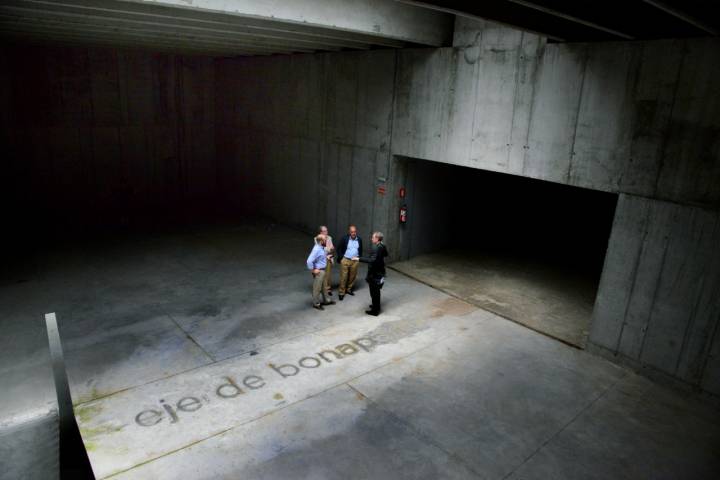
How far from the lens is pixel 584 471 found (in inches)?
232

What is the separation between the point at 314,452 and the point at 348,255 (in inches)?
194

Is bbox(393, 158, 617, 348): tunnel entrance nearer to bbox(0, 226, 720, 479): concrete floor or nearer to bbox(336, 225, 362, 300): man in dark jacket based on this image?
bbox(0, 226, 720, 479): concrete floor

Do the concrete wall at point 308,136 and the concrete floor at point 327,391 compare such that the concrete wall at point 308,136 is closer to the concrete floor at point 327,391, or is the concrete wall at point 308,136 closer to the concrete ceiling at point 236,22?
the concrete ceiling at point 236,22

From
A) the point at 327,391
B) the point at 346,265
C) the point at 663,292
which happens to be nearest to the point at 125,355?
the point at 327,391

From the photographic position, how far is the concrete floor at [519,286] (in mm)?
9906

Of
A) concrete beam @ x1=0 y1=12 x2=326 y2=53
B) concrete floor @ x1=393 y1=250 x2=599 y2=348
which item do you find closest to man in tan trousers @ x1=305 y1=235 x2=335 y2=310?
concrete floor @ x1=393 y1=250 x2=599 y2=348

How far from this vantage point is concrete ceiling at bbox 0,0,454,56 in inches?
312

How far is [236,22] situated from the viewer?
9.00 m

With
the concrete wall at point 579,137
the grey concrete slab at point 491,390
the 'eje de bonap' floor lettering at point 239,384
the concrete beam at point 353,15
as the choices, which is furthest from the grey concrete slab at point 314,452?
the concrete beam at point 353,15

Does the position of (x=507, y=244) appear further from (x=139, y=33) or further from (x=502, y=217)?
(x=139, y=33)

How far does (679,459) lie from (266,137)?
13454mm

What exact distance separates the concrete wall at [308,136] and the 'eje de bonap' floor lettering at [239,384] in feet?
15.4

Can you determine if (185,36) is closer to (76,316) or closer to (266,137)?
(266,137)

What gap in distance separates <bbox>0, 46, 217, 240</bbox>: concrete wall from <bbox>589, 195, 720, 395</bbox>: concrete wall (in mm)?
13456
